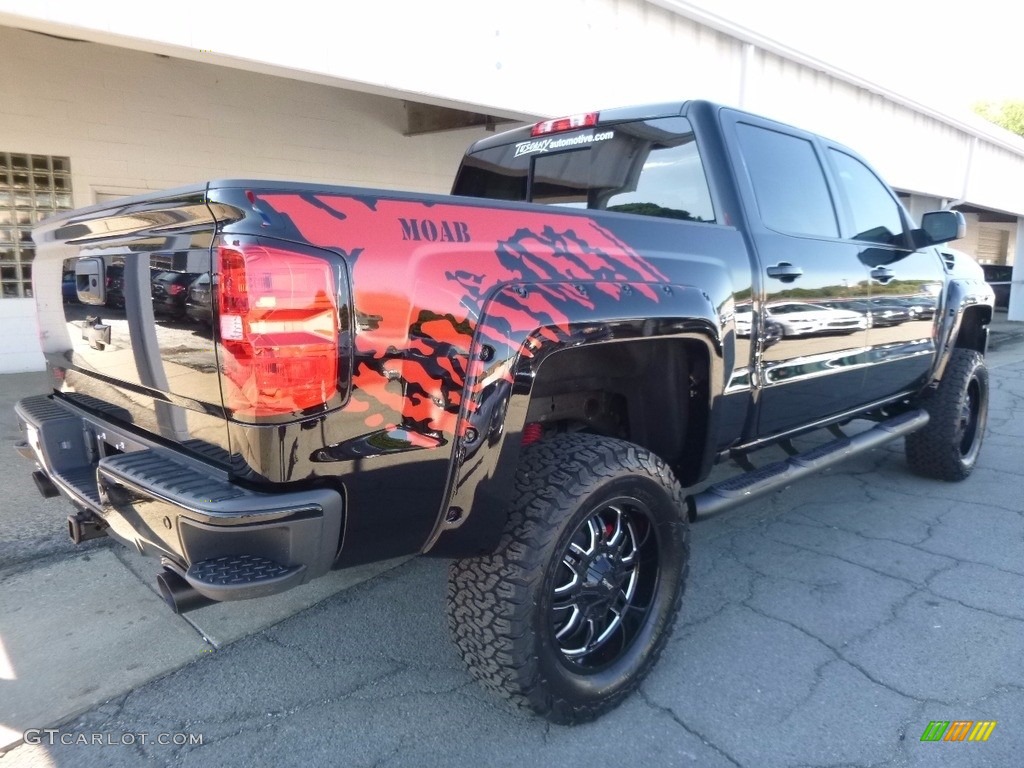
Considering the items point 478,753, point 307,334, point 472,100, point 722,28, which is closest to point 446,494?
point 307,334

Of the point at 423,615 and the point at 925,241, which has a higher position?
the point at 925,241

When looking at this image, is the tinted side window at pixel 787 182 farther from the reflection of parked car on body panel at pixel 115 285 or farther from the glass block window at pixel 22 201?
the glass block window at pixel 22 201

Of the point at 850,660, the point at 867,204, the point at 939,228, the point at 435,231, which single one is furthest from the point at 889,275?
the point at 435,231

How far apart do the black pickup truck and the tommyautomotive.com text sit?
2.05 feet

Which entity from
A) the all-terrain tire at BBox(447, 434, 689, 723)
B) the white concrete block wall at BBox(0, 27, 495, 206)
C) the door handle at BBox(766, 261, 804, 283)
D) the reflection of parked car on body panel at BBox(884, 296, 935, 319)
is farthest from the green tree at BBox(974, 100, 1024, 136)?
the all-terrain tire at BBox(447, 434, 689, 723)

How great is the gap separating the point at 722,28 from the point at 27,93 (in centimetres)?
767

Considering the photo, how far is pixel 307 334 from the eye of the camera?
1.63 meters

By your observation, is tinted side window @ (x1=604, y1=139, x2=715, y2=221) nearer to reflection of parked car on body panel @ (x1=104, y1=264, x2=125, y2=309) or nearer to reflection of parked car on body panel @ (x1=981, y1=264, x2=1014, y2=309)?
reflection of parked car on body panel @ (x1=104, y1=264, x2=125, y2=309)

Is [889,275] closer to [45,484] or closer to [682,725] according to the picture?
[682,725]

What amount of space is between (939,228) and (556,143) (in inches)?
91.7

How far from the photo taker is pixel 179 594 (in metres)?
1.81

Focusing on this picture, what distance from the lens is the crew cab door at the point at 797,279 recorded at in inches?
116

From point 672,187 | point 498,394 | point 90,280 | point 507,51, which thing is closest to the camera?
point 498,394

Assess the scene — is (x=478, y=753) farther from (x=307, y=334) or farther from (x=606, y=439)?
(x=307, y=334)
